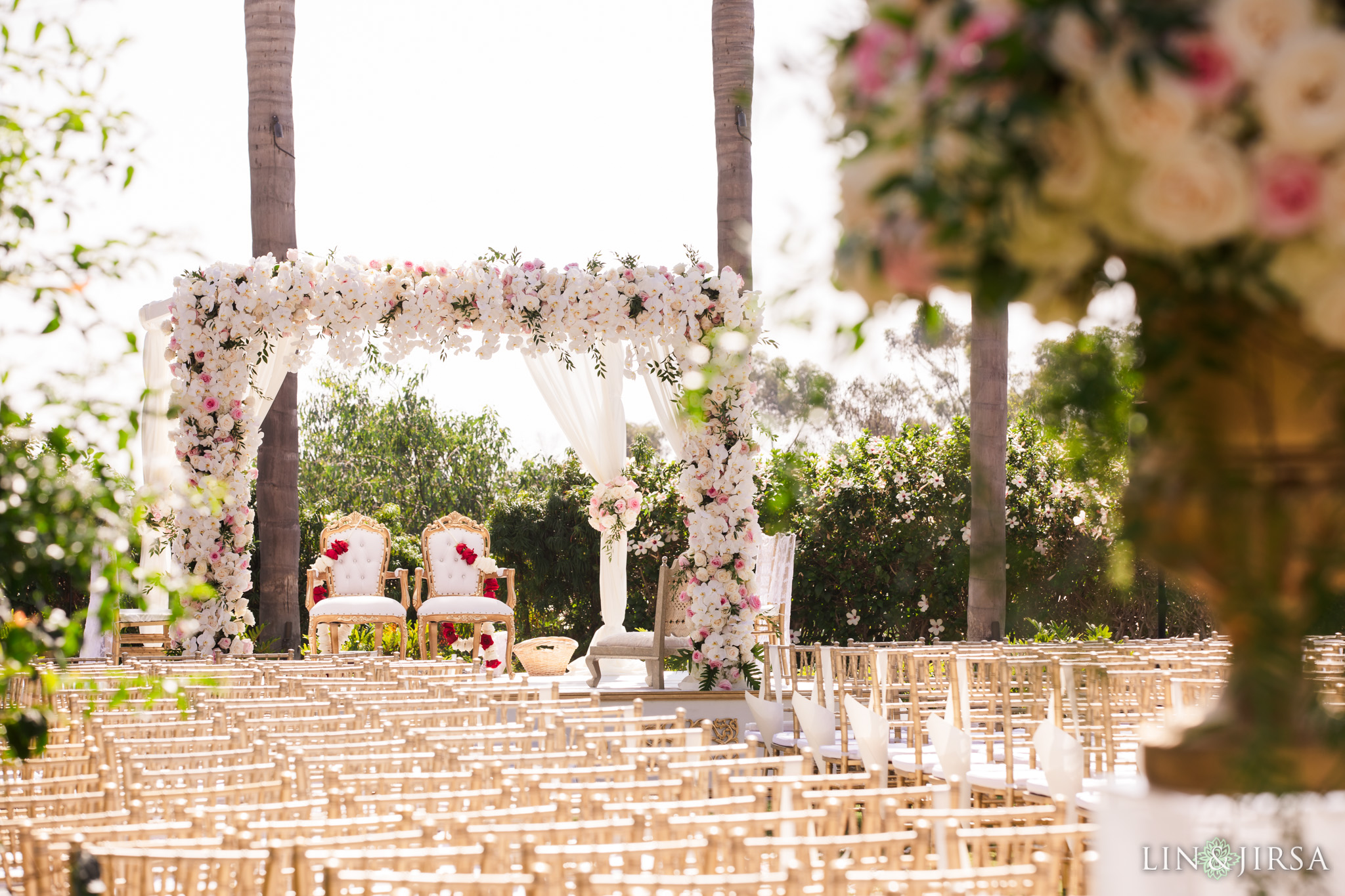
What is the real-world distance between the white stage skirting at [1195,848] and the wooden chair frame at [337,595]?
9367 millimetres

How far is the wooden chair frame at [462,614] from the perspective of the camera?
10.8m

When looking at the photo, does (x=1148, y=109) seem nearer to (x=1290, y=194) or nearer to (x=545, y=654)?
(x=1290, y=194)

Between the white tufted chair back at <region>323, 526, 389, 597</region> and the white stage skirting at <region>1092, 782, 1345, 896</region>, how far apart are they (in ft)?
35.4

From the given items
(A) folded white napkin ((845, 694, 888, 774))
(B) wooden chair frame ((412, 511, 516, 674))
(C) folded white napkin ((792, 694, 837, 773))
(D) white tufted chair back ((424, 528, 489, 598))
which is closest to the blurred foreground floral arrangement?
(A) folded white napkin ((845, 694, 888, 774))

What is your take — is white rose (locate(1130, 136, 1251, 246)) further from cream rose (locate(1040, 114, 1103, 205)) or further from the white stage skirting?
the white stage skirting

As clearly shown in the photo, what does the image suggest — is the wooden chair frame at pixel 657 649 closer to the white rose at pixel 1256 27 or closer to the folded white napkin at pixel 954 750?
the folded white napkin at pixel 954 750

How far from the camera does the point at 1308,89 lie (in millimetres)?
860

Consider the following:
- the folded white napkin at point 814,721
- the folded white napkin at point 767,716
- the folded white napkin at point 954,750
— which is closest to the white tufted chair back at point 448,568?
the folded white napkin at point 767,716

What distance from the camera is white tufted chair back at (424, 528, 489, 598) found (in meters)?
11.5

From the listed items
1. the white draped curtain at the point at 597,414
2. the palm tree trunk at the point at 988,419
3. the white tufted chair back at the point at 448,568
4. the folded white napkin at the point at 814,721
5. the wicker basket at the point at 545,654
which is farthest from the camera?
the wicker basket at the point at 545,654

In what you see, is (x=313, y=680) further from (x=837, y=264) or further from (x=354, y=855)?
(x=837, y=264)

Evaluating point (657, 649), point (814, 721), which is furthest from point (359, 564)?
point (814, 721)

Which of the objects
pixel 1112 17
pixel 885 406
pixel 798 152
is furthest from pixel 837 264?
pixel 885 406

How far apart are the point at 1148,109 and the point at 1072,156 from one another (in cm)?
6
